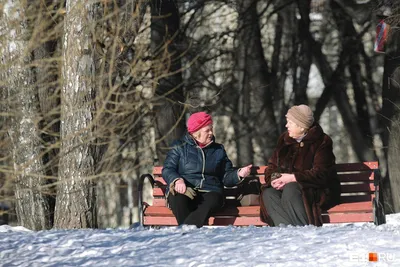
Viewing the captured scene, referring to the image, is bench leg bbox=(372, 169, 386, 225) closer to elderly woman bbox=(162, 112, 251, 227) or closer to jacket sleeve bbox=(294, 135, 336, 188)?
jacket sleeve bbox=(294, 135, 336, 188)

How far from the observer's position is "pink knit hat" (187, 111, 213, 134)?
9156 mm

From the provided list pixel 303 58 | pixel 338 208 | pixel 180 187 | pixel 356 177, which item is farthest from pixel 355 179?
pixel 303 58

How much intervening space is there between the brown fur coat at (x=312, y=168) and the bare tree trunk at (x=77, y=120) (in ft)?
6.99

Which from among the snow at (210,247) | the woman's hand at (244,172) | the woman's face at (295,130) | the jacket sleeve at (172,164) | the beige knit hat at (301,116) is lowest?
the snow at (210,247)

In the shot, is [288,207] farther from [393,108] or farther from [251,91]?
[251,91]

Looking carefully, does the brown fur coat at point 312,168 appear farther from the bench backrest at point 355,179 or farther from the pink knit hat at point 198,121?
the pink knit hat at point 198,121

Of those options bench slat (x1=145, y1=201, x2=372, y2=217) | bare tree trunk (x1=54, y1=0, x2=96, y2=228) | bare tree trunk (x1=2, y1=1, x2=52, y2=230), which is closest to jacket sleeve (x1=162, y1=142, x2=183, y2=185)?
bench slat (x1=145, y1=201, x2=372, y2=217)

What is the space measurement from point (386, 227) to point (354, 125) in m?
6.99

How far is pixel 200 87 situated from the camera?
49.4 feet

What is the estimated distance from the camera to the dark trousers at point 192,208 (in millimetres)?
9000

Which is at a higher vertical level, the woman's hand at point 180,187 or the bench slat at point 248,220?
the woman's hand at point 180,187

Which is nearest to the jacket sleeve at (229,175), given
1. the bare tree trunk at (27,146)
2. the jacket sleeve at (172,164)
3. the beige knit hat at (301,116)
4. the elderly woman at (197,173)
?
the elderly woman at (197,173)

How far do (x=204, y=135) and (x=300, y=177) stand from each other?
1.08 meters

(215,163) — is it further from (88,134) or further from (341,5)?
(341,5)
